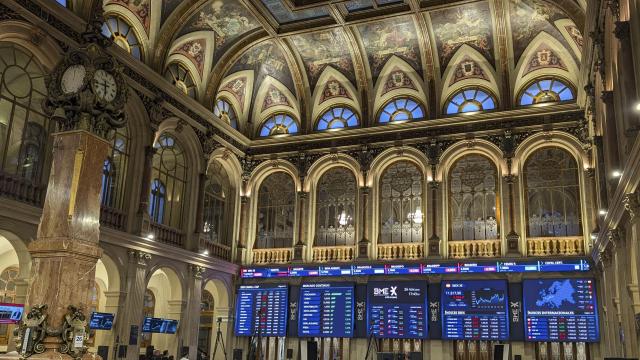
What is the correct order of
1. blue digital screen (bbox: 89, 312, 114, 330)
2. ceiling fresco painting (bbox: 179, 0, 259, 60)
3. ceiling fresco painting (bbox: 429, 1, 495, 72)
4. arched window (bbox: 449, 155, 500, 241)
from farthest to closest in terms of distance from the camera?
1. arched window (bbox: 449, 155, 500, 241)
2. ceiling fresco painting (bbox: 429, 1, 495, 72)
3. ceiling fresco painting (bbox: 179, 0, 259, 60)
4. blue digital screen (bbox: 89, 312, 114, 330)

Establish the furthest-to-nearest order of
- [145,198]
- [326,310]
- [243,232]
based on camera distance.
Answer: [243,232]
[326,310]
[145,198]

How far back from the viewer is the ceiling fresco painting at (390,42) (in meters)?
22.8

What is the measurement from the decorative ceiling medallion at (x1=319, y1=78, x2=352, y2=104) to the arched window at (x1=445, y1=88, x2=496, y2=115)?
172 inches

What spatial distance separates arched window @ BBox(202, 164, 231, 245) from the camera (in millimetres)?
24172

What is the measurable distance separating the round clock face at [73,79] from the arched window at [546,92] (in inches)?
686

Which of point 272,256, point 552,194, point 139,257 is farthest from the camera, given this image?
point 272,256

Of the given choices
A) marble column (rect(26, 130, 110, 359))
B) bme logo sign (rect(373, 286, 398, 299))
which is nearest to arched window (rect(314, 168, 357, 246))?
bme logo sign (rect(373, 286, 398, 299))

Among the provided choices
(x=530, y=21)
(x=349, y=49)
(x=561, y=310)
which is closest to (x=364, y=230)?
(x=349, y=49)

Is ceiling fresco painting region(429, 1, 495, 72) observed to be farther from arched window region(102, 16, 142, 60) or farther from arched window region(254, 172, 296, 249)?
arched window region(102, 16, 142, 60)

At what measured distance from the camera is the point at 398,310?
21.8 m

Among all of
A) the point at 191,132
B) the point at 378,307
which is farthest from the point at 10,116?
the point at 378,307

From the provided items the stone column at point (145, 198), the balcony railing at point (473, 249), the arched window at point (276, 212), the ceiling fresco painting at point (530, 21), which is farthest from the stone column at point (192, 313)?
the ceiling fresco painting at point (530, 21)

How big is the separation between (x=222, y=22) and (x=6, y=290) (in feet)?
40.1

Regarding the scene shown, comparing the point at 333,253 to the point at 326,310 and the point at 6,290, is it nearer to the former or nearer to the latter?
the point at 326,310
